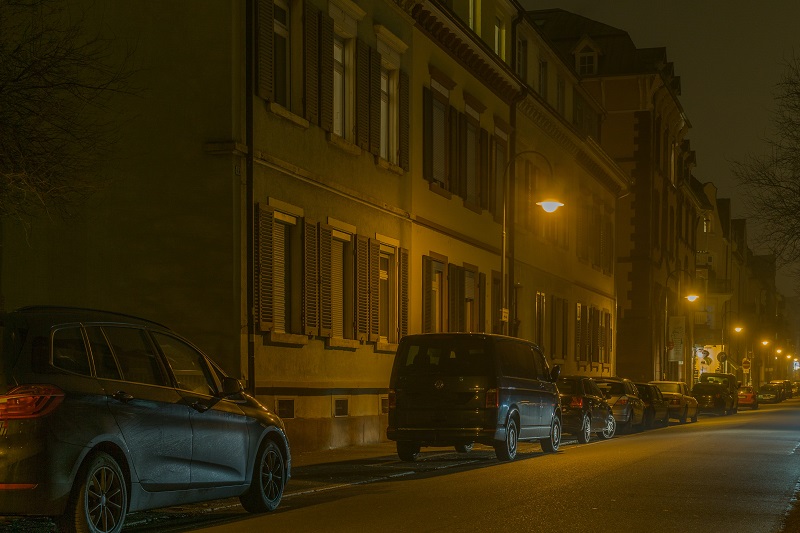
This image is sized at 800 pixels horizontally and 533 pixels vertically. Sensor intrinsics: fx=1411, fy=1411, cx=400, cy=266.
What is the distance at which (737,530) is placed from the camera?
12.4 metres

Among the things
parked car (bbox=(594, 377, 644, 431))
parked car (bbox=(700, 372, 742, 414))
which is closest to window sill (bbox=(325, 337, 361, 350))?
parked car (bbox=(594, 377, 644, 431))

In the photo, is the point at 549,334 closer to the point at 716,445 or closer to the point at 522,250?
the point at 522,250

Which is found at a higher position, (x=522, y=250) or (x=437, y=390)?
(x=522, y=250)

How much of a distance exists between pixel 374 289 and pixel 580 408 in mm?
4907

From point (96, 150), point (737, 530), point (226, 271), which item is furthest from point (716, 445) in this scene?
point (737, 530)

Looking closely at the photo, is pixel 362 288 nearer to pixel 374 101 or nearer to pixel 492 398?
pixel 374 101

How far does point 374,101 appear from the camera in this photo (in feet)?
93.9

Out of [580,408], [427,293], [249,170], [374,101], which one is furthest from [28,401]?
[427,293]

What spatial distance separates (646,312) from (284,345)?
149ft

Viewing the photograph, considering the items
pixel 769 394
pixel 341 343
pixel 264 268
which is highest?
pixel 264 268

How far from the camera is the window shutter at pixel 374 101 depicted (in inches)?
1118

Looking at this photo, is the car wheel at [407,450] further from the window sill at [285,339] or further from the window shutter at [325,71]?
the window shutter at [325,71]

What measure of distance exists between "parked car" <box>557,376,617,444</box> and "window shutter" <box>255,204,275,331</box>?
8016mm

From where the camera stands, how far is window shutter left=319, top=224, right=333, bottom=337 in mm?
25625
